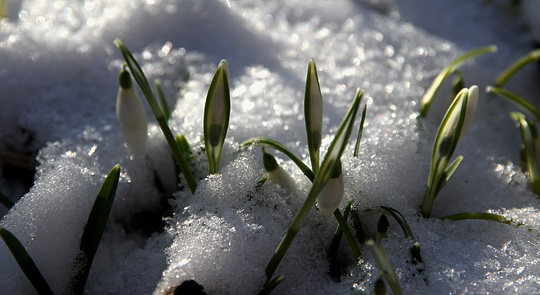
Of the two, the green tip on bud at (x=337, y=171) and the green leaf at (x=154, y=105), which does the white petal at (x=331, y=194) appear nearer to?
the green tip on bud at (x=337, y=171)

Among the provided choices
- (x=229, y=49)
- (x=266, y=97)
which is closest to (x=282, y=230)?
(x=266, y=97)

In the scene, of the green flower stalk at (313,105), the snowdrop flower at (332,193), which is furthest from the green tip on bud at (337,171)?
the green flower stalk at (313,105)

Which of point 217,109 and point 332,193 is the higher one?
point 217,109

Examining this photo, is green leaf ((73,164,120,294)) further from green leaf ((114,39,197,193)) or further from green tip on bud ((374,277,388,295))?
green tip on bud ((374,277,388,295))

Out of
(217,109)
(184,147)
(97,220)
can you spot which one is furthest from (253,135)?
(97,220)

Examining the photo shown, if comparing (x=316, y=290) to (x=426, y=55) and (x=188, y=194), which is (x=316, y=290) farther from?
(x=426, y=55)

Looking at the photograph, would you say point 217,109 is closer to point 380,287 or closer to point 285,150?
point 285,150
